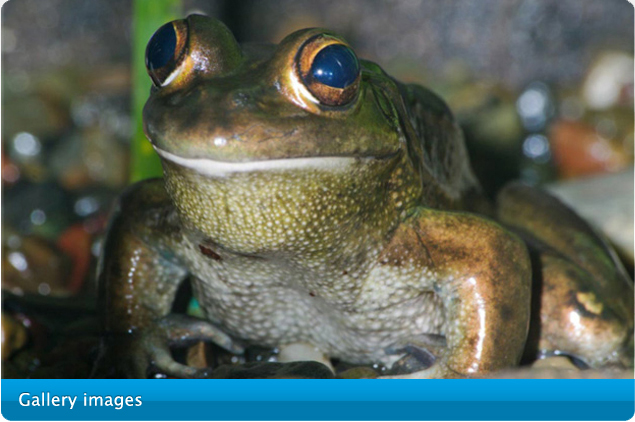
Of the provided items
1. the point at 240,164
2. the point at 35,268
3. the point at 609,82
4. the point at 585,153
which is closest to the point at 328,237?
the point at 240,164

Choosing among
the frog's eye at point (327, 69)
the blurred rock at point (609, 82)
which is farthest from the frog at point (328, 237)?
the blurred rock at point (609, 82)

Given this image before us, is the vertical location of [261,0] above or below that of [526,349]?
above

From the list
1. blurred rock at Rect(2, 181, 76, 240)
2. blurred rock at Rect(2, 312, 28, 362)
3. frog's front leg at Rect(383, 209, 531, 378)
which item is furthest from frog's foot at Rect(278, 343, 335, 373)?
blurred rock at Rect(2, 181, 76, 240)

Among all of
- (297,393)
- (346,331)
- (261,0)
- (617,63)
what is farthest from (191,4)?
(297,393)

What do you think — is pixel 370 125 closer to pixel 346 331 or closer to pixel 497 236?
pixel 497 236

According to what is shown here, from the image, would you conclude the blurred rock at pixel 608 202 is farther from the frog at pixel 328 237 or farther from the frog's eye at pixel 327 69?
the frog's eye at pixel 327 69
